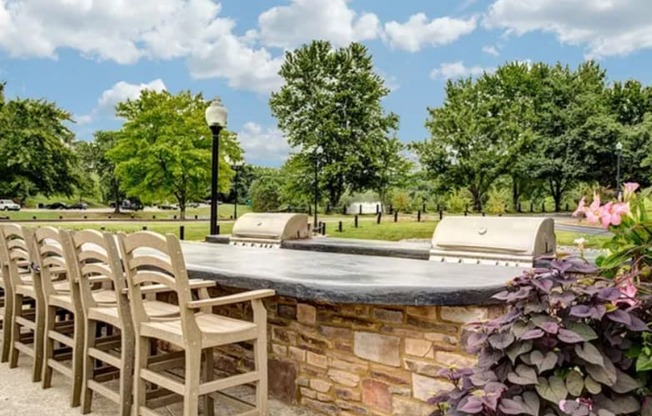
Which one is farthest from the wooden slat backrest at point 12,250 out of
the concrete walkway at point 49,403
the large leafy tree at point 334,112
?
the large leafy tree at point 334,112

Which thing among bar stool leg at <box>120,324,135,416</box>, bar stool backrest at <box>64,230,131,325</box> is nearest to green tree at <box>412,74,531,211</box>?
bar stool backrest at <box>64,230,131,325</box>

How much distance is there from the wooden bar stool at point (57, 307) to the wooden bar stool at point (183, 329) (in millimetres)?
560

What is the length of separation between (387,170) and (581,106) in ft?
35.6

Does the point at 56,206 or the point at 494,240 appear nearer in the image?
the point at 494,240

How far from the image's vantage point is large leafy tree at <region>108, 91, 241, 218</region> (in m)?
20.5

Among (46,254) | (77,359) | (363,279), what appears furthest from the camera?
(46,254)

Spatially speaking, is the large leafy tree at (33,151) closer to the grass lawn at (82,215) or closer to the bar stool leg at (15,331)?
the grass lawn at (82,215)

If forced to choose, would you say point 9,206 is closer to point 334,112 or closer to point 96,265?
point 334,112

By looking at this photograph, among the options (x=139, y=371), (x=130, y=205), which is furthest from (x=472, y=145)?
(x=139, y=371)

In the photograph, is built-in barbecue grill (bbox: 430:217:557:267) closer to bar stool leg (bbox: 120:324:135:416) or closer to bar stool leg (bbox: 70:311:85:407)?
bar stool leg (bbox: 120:324:135:416)

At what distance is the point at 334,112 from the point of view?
97.2ft

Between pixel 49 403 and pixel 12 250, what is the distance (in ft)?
3.47

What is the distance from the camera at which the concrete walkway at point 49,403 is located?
2.78 m

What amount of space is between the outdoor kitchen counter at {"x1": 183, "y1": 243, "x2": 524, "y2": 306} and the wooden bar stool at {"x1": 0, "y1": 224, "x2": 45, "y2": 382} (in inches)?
37.6
